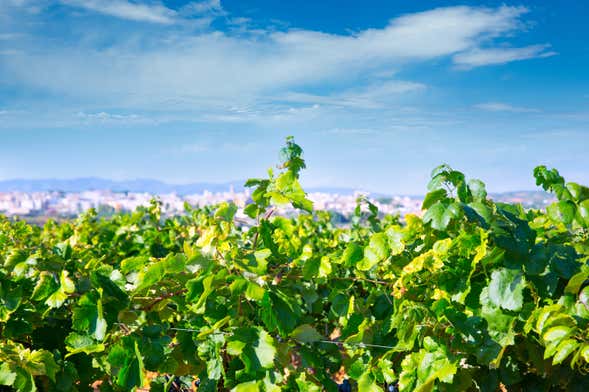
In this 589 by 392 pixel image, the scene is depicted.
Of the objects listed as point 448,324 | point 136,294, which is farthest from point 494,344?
point 136,294

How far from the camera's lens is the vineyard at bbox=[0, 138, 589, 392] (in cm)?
189

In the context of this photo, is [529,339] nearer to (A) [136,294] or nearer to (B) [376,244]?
(B) [376,244]

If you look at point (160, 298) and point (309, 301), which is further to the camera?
point (309, 301)

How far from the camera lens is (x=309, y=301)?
7.45 feet

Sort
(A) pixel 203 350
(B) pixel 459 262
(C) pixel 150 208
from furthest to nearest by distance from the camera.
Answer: (C) pixel 150 208
(B) pixel 459 262
(A) pixel 203 350

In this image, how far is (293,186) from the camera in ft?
6.70

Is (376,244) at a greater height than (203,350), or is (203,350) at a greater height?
(376,244)

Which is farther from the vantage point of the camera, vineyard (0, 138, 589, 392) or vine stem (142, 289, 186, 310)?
vine stem (142, 289, 186, 310)

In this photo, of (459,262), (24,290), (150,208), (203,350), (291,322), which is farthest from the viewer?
(150,208)

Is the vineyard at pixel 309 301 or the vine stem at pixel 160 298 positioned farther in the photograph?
the vine stem at pixel 160 298

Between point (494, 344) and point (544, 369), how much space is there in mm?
390

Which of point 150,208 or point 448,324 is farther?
point 150,208

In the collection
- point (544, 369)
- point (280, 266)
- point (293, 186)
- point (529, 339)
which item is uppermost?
point (293, 186)

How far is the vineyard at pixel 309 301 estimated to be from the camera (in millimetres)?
1886
